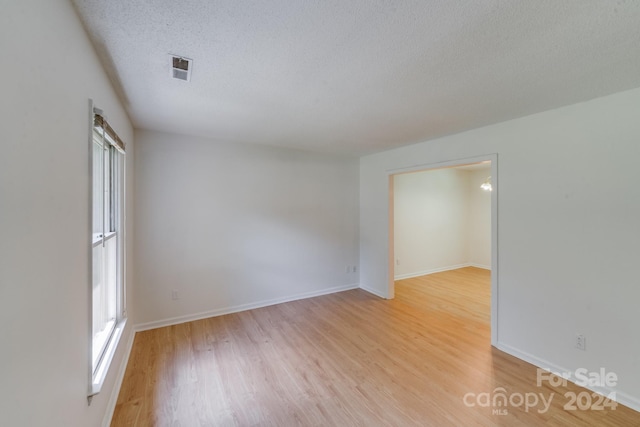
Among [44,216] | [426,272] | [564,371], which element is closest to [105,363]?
[44,216]

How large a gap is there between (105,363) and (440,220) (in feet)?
19.4

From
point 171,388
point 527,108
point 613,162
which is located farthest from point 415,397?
point 527,108

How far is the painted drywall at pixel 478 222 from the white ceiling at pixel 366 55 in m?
4.16

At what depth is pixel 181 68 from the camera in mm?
1704

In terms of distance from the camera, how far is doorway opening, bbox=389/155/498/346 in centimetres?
532

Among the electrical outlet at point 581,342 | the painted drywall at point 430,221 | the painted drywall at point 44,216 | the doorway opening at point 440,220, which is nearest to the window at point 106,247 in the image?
the painted drywall at point 44,216

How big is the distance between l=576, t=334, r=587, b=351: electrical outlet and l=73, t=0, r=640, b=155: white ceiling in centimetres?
198

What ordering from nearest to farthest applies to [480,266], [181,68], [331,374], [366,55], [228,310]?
[366,55] → [181,68] → [331,374] → [228,310] → [480,266]

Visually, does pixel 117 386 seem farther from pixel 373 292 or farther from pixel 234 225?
pixel 373 292

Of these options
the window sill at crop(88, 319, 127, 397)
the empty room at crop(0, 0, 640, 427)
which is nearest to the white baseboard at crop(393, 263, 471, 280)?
the empty room at crop(0, 0, 640, 427)

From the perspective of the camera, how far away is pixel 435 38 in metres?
1.39

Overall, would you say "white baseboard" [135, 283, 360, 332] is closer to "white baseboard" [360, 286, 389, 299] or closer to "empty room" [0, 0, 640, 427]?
"empty room" [0, 0, 640, 427]

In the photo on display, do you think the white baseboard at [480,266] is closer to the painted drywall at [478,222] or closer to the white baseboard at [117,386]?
the painted drywall at [478,222]

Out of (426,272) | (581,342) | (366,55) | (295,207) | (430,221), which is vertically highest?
(366,55)
